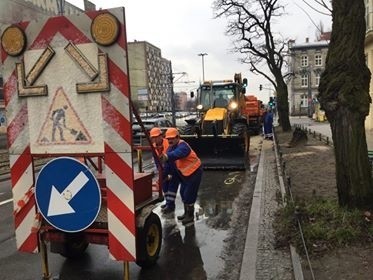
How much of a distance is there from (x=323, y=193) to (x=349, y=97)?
9.42 feet

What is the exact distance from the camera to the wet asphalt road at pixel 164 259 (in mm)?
5457

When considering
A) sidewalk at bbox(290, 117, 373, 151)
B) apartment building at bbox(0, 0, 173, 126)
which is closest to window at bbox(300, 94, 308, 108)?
apartment building at bbox(0, 0, 173, 126)

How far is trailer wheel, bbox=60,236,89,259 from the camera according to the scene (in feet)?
18.8

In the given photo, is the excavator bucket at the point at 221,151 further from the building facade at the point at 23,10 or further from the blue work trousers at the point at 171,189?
the building facade at the point at 23,10

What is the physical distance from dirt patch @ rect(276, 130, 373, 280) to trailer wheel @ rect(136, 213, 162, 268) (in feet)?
5.83

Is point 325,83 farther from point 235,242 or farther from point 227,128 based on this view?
point 227,128

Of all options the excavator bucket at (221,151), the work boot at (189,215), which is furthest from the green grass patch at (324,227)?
the excavator bucket at (221,151)

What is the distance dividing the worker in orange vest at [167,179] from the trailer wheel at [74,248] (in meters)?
2.14

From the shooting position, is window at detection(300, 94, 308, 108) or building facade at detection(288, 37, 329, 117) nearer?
building facade at detection(288, 37, 329, 117)

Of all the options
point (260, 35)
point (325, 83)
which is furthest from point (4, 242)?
point (260, 35)

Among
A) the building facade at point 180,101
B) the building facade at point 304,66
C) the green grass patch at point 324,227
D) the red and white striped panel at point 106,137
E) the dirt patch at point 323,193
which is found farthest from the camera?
the building facade at point 180,101

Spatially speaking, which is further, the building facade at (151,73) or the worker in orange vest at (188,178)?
the building facade at (151,73)

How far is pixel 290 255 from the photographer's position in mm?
5645

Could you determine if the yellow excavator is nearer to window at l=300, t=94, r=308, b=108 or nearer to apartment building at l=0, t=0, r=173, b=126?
apartment building at l=0, t=0, r=173, b=126
